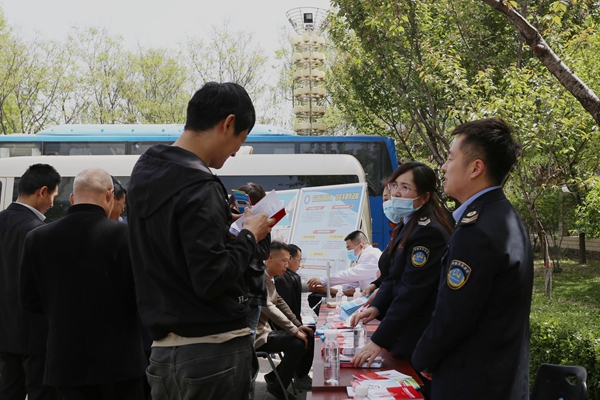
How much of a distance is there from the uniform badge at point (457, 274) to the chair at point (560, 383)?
0.87 m

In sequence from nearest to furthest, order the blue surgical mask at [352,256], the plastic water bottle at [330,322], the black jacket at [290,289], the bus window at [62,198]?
the plastic water bottle at [330,322], the black jacket at [290,289], the blue surgical mask at [352,256], the bus window at [62,198]

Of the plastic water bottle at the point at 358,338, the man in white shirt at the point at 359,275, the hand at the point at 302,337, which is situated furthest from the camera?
the man in white shirt at the point at 359,275

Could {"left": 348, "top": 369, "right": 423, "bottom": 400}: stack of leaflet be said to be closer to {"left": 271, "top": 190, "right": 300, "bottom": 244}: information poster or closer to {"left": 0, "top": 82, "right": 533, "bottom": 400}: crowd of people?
{"left": 0, "top": 82, "right": 533, "bottom": 400}: crowd of people

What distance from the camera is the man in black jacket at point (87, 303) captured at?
289cm

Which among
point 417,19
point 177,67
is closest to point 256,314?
point 417,19

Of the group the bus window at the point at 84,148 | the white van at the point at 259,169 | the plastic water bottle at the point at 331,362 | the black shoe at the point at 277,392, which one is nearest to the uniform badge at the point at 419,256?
the plastic water bottle at the point at 331,362

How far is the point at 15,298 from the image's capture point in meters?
3.72

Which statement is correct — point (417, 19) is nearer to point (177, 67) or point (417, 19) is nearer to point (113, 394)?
point (113, 394)

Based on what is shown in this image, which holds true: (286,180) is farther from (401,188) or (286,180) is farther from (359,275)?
(401,188)

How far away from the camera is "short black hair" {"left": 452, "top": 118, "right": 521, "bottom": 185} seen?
2.31 meters

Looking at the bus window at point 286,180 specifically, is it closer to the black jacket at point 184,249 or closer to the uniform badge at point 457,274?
the black jacket at point 184,249

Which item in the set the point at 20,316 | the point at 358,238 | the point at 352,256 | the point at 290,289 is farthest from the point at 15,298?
the point at 352,256

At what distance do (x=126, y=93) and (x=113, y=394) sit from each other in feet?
80.9

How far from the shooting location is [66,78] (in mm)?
23969
